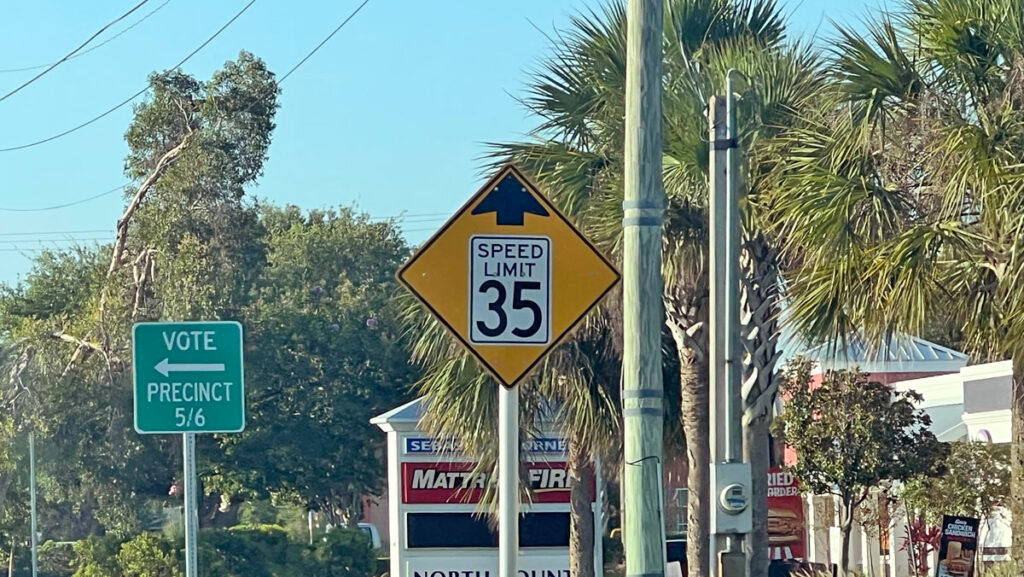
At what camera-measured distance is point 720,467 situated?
1181 cm

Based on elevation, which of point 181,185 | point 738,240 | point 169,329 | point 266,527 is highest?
point 181,185

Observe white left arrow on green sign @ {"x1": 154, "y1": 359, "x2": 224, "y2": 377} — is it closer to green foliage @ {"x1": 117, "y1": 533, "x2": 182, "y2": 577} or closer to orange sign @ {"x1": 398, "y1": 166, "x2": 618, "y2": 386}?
orange sign @ {"x1": 398, "y1": 166, "x2": 618, "y2": 386}

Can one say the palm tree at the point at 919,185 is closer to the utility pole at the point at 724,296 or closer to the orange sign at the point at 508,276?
the utility pole at the point at 724,296

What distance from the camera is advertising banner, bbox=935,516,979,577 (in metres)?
15.0

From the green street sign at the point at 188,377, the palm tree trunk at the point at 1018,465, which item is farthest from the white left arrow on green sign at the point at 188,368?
the palm tree trunk at the point at 1018,465

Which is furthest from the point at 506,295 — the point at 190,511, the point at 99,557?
the point at 99,557

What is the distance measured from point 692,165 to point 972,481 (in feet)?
23.2

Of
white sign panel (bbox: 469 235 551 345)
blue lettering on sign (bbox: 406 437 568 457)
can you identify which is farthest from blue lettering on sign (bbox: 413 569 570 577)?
white sign panel (bbox: 469 235 551 345)

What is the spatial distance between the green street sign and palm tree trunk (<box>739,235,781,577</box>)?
6587 mm

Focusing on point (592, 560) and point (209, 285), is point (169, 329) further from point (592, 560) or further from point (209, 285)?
point (209, 285)

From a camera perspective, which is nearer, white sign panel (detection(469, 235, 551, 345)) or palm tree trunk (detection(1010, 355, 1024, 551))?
white sign panel (detection(469, 235, 551, 345))

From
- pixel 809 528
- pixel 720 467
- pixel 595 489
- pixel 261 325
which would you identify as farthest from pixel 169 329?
pixel 261 325

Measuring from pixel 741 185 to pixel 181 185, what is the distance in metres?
22.6

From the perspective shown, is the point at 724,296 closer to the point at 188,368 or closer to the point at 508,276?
the point at 188,368
